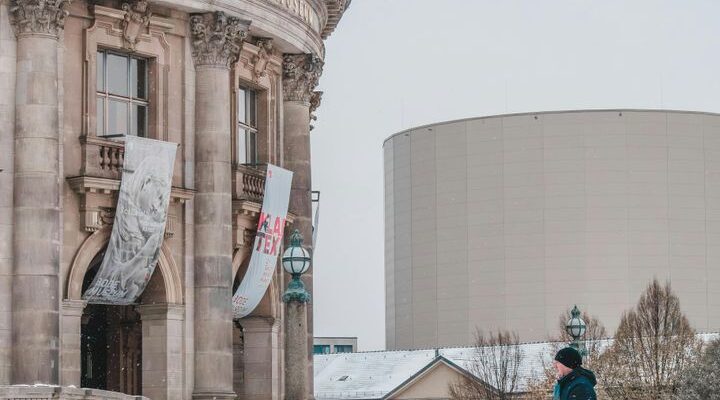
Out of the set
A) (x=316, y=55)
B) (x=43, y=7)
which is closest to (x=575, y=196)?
(x=316, y=55)

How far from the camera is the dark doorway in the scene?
47844 millimetres

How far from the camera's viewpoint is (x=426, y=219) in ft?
569

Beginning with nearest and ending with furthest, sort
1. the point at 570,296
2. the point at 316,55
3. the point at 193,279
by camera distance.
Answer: the point at 193,279
the point at 316,55
the point at 570,296

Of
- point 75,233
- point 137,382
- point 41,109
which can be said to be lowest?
point 137,382

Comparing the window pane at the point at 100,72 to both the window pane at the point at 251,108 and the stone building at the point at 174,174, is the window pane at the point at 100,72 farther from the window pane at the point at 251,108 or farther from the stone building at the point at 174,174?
the window pane at the point at 251,108

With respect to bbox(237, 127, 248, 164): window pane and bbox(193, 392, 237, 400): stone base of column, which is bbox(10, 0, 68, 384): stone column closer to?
bbox(193, 392, 237, 400): stone base of column

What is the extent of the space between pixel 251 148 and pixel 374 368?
2995 inches

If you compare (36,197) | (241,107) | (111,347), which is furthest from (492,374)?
(36,197)

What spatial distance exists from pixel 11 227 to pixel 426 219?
440ft

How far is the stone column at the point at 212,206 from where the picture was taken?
44562 mm

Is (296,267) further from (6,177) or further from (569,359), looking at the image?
(569,359)

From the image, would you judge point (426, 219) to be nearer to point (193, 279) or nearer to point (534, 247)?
point (534, 247)

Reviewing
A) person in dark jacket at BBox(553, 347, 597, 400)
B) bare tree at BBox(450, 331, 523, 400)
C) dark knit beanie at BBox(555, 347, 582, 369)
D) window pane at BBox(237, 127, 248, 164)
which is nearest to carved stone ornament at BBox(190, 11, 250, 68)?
window pane at BBox(237, 127, 248, 164)

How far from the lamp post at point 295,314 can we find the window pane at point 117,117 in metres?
9.73
